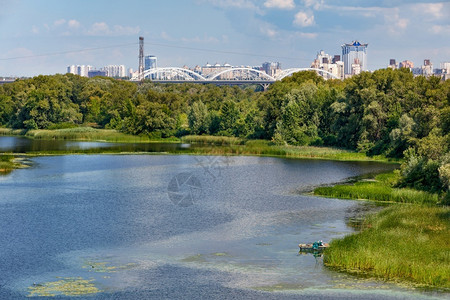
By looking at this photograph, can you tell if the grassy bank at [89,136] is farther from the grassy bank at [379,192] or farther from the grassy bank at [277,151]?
the grassy bank at [379,192]

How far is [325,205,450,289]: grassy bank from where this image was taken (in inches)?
1020

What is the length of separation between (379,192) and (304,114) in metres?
39.9

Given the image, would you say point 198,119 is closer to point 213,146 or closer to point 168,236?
point 213,146

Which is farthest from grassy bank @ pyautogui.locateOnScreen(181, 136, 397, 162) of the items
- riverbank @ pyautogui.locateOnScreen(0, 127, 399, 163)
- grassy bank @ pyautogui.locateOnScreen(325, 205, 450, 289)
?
grassy bank @ pyautogui.locateOnScreen(325, 205, 450, 289)

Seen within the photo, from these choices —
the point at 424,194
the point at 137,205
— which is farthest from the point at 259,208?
the point at 424,194

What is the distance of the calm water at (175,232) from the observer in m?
25.2

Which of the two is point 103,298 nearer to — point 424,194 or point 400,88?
point 424,194

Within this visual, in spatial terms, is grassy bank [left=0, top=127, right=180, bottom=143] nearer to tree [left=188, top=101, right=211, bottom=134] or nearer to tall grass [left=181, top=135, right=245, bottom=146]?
tree [left=188, top=101, right=211, bottom=134]

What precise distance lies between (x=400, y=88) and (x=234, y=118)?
87.3 feet

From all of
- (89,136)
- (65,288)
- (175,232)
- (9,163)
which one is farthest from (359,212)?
(89,136)

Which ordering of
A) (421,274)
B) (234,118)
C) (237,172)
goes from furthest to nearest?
(234,118), (237,172), (421,274)

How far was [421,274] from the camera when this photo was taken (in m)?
25.7

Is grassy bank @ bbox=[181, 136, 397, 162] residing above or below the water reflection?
above

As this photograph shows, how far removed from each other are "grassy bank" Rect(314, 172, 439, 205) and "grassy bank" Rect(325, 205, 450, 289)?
19.2 feet
